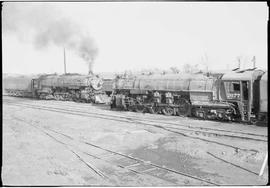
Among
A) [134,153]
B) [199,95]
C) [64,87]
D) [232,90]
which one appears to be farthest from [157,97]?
[64,87]

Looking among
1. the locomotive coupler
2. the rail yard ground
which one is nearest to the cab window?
the rail yard ground

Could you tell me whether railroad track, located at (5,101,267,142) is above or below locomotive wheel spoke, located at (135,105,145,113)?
below

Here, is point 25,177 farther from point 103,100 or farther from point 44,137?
point 103,100

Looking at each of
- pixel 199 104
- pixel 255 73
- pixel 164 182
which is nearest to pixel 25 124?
pixel 199 104

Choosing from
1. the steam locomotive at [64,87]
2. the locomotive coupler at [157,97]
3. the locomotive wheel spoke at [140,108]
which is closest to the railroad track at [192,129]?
the locomotive coupler at [157,97]

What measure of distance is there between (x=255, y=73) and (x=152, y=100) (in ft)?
24.3

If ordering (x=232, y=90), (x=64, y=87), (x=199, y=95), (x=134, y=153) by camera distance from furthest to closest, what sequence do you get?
(x=64, y=87) → (x=199, y=95) → (x=232, y=90) → (x=134, y=153)

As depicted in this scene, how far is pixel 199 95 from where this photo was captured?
17391 mm

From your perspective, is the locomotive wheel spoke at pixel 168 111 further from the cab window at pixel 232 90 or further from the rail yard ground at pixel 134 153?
the cab window at pixel 232 90

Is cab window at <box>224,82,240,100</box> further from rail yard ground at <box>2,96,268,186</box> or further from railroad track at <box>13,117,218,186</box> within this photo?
railroad track at <box>13,117,218,186</box>

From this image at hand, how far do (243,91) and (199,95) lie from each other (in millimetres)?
2729

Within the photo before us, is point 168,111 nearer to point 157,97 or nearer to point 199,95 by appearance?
point 157,97

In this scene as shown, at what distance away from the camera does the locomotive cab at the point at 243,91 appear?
588 inches

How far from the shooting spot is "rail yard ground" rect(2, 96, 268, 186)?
8312 mm
